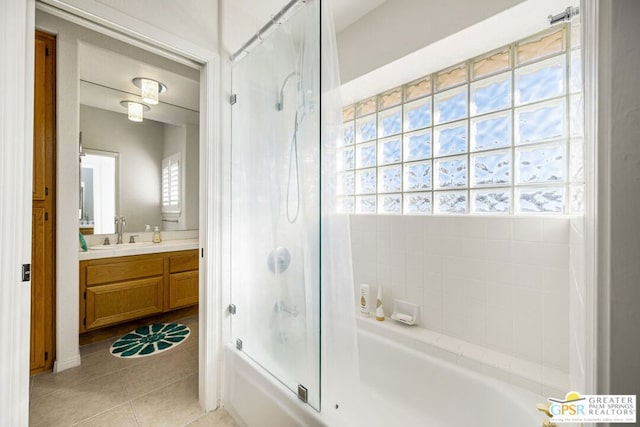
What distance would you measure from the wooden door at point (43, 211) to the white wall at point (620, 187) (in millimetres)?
2732

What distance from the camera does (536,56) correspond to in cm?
139

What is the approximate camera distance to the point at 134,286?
251cm

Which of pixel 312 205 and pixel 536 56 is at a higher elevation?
pixel 536 56

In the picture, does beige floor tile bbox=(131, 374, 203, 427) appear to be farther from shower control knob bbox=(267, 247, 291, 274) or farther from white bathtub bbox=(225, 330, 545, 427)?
shower control knob bbox=(267, 247, 291, 274)

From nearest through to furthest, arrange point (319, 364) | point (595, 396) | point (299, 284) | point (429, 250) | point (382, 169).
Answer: point (595, 396)
point (319, 364)
point (299, 284)
point (429, 250)
point (382, 169)

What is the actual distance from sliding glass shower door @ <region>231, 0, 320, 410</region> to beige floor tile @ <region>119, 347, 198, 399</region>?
75cm

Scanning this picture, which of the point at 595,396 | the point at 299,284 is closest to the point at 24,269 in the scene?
the point at 299,284

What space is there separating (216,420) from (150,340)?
134 cm

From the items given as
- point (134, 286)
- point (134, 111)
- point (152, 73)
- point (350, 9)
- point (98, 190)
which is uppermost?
point (350, 9)

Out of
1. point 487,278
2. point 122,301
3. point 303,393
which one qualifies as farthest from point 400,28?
point 122,301

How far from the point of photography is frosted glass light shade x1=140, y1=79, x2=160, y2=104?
239cm

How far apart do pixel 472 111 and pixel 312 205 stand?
4.08ft

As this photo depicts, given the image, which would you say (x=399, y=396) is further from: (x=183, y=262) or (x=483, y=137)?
(x=183, y=262)

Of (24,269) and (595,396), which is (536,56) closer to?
(595,396)
